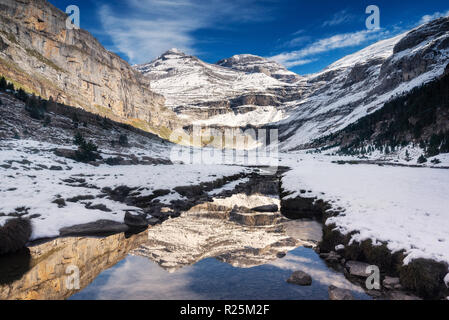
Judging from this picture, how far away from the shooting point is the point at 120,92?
584 feet

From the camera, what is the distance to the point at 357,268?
8578 millimetres

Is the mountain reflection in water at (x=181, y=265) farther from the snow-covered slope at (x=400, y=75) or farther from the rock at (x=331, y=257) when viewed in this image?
the snow-covered slope at (x=400, y=75)

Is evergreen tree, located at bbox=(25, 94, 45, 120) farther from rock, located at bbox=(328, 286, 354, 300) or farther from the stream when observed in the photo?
rock, located at bbox=(328, 286, 354, 300)

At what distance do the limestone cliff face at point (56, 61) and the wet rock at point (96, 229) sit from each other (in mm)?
106104

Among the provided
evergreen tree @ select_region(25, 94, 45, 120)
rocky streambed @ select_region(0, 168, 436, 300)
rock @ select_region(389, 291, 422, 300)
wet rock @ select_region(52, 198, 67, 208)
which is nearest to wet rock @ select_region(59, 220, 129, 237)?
rocky streambed @ select_region(0, 168, 436, 300)

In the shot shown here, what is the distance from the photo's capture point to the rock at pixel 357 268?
8256 millimetres

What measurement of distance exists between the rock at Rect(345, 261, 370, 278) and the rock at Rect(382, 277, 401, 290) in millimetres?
569

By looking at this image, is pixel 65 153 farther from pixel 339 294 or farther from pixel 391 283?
pixel 391 283

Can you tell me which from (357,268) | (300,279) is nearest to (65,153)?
(300,279)

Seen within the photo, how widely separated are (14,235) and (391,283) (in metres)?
14.3

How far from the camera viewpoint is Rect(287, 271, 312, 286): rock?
26.2 ft

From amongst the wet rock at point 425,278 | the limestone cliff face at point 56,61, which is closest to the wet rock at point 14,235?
the wet rock at point 425,278
